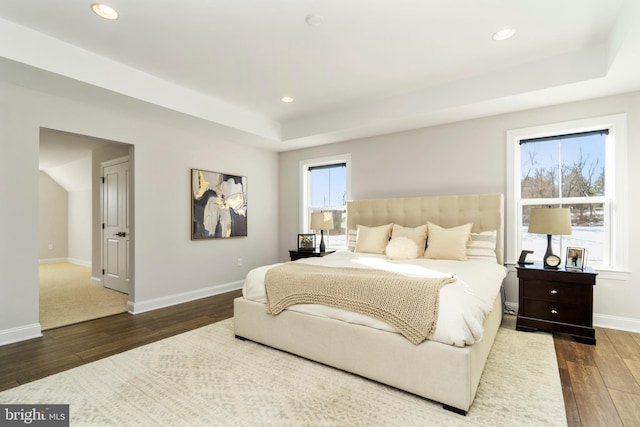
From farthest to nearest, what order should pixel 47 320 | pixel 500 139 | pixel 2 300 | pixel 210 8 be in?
pixel 500 139 < pixel 47 320 < pixel 2 300 < pixel 210 8

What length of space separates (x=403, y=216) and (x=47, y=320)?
435 centimetres

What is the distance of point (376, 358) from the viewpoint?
6.84ft

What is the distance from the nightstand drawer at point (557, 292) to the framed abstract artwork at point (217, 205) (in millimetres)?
3907

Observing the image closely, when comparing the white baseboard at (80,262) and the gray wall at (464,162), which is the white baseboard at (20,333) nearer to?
the gray wall at (464,162)

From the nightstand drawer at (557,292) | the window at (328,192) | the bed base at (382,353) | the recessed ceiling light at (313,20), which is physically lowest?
the bed base at (382,353)

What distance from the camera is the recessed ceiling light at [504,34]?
2.56m

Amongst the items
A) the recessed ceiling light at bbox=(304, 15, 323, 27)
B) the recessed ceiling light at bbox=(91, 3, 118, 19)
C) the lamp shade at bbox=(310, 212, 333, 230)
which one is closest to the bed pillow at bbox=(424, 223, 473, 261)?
the lamp shade at bbox=(310, 212, 333, 230)

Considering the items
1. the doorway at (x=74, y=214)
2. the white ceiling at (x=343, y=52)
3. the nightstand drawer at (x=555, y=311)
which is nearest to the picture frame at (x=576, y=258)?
the nightstand drawer at (x=555, y=311)

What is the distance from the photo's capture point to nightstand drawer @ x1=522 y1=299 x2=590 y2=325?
2865mm

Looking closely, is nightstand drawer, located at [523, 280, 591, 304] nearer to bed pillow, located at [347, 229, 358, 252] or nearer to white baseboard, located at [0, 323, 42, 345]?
bed pillow, located at [347, 229, 358, 252]

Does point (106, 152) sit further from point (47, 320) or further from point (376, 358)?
point (376, 358)

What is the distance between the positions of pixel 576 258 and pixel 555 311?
59cm

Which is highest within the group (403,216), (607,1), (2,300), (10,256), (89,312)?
(607,1)

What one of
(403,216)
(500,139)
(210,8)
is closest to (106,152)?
(210,8)
